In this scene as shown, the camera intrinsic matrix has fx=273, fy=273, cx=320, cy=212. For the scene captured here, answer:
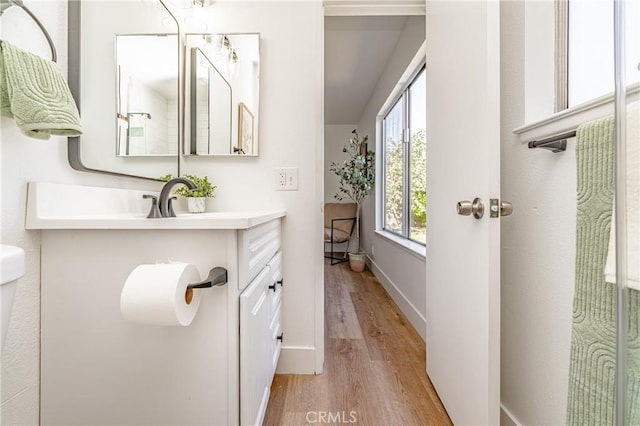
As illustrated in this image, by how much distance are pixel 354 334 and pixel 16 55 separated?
2.01 meters

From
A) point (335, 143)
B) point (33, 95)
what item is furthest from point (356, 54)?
point (33, 95)

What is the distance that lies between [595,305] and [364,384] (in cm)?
112

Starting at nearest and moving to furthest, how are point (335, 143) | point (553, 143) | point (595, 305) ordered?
point (595, 305), point (553, 143), point (335, 143)

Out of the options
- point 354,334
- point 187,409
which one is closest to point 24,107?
point 187,409

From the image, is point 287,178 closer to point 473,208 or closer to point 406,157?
point 473,208

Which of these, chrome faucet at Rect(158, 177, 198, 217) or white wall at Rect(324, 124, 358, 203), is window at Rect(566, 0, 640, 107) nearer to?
chrome faucet at Rect(158, 177, 198, 217)

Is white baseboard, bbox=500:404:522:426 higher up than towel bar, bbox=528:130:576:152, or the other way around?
towel bar, bbox=528:130:576:152

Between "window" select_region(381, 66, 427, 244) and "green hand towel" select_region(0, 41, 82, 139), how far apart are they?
80.4 inches

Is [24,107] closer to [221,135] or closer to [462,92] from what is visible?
[221,135]

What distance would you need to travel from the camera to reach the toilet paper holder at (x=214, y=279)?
0.63 m

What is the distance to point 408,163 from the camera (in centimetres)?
272

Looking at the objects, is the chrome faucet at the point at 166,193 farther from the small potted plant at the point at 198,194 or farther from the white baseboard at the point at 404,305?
the white baseboard at the point at 404,305

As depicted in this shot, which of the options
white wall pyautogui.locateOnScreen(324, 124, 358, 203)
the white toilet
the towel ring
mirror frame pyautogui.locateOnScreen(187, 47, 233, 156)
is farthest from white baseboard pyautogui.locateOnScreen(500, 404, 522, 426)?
white wall pyautogui.locateOnScreen(324, 124, 358, 203)

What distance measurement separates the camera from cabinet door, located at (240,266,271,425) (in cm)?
72
